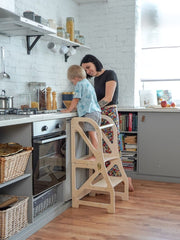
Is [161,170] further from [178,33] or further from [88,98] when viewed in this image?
[178,33]

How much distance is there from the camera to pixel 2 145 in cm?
248

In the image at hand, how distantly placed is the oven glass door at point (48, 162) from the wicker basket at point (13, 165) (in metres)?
0.11

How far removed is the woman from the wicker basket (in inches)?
50.4

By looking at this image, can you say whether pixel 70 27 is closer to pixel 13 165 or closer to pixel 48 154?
pixel 48 154

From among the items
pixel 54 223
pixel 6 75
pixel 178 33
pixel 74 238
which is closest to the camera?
pixel 74 238

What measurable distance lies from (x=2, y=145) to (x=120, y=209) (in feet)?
4.28

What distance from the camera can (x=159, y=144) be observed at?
418 cm

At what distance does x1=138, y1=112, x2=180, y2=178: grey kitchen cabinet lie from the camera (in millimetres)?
4109

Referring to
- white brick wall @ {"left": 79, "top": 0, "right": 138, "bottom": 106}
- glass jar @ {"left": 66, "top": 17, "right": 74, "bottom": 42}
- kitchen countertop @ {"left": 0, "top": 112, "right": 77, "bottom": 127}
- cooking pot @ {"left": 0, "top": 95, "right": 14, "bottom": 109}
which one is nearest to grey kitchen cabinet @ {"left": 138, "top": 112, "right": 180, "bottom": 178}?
white brick wall @ {"left": 79, "top": 0, "right": 138, "bottom": 106}

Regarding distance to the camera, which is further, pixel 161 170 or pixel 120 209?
pixel 161 170

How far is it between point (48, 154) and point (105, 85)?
44.6 inches

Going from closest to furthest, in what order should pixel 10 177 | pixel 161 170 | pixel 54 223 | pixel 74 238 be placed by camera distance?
pixel 10 177 → pixel 74 238 → pixel 54 223 → pixel 161 170

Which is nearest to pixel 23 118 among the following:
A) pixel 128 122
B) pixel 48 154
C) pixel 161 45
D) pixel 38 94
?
pixel 48 154

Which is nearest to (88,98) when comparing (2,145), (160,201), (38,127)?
(38,127)
